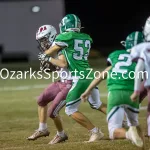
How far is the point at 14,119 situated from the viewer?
38.3 feet

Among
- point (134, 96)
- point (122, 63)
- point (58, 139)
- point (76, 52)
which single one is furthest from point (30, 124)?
point (134, 96)

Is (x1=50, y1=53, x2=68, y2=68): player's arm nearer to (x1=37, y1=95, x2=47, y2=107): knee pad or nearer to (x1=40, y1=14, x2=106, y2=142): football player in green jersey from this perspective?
(x1=40, y1=14, x2=106, y2=142): football player in green jersey

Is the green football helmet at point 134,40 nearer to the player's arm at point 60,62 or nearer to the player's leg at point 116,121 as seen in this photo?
the player's leg at point 116,121

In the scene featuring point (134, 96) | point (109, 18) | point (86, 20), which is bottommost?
point (134, 96)

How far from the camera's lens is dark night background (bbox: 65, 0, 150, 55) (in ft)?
120

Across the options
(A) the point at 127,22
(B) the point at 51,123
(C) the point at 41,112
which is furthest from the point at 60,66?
(A) the point at 127,22

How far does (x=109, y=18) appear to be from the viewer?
1515 inches

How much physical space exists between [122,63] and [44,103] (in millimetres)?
2079

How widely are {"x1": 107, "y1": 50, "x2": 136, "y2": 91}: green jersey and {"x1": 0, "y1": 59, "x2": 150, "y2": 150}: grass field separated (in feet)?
2.71

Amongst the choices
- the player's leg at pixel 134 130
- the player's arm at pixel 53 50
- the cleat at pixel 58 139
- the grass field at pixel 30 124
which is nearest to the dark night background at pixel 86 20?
the grass field at pixel 30 124

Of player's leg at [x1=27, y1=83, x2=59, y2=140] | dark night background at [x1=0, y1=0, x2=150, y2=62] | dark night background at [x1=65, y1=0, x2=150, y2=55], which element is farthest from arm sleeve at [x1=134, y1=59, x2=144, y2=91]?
dark night background at [x1=65, y1=0, x2=150, y2=55]

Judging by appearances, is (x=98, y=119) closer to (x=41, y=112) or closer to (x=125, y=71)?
(x=41, y=112)

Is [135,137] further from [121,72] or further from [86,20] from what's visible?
[86,20]

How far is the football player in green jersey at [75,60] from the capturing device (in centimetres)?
865
